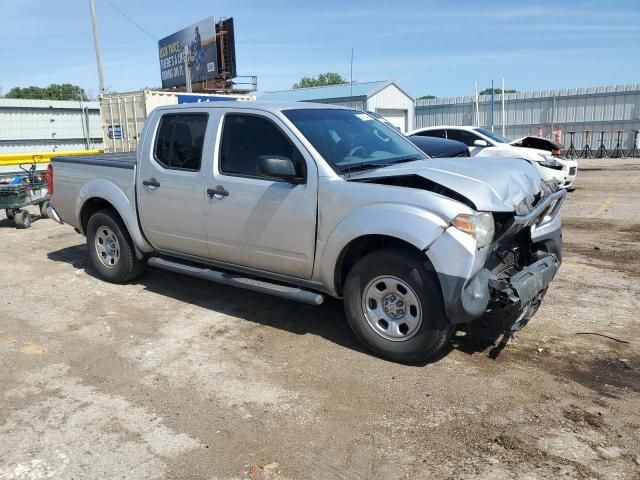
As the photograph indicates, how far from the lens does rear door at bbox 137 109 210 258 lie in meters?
5.45

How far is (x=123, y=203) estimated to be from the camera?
6.16 meters

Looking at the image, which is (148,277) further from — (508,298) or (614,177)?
(614,177)

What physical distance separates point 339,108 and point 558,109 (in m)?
26.3

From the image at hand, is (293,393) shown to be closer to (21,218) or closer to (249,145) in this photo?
(249,145)

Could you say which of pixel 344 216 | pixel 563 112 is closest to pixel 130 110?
pixel 344 216

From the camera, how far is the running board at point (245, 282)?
469cm

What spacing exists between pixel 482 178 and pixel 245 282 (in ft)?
7.29

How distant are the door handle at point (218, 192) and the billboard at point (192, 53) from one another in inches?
1404

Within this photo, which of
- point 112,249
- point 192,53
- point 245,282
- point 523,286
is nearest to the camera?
point 523,286

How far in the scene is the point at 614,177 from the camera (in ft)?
57.0

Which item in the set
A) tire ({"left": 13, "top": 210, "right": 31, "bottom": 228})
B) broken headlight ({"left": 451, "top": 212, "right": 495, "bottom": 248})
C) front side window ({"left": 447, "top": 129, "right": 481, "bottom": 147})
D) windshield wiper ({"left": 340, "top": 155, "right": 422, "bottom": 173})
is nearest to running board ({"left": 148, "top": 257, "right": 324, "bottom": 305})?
windshield wiper ({"left": 340, "top": 155, "right": 422, "bottom": 173})

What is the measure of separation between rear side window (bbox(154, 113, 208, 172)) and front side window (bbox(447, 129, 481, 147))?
1027 centimetres

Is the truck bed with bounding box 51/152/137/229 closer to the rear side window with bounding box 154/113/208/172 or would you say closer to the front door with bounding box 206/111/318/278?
the rear side window with bounding box 154/113/208/172

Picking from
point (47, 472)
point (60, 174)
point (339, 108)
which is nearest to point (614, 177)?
point (339, 108)
